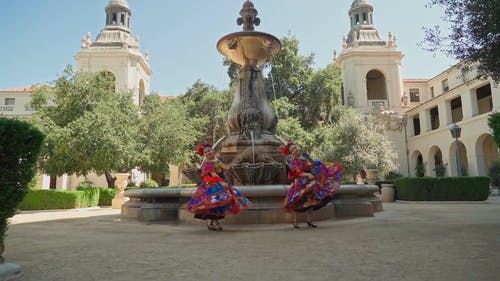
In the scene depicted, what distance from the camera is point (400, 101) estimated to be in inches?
1544

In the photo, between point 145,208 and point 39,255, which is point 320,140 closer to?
point 145,208

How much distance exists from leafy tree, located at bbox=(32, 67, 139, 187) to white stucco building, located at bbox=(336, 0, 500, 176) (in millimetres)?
23159

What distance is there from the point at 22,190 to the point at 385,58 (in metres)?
40.5

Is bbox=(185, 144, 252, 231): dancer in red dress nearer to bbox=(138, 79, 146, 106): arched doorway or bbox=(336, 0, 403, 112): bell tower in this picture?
bbox=(336, 0, 403, 112): bell tower

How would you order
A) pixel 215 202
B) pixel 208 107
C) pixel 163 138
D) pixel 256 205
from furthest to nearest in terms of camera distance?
pixel 208 107 < pixel 163 138 < pixel 256 205 < pixel 215 202

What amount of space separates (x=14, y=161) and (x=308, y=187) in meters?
4.67

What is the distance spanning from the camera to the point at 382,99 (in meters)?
41.2

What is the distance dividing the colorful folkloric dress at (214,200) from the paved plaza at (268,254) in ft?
1.31

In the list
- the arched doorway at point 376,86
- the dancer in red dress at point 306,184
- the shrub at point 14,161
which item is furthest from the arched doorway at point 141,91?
the shrub at point 14,161

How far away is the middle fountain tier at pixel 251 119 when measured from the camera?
9.61m

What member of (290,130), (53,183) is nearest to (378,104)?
(290,130)

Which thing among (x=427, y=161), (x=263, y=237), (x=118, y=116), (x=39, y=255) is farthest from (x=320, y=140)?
(x=39, y=255)

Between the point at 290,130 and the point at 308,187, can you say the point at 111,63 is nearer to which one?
the point at 290,130

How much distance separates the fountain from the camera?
777 cm
